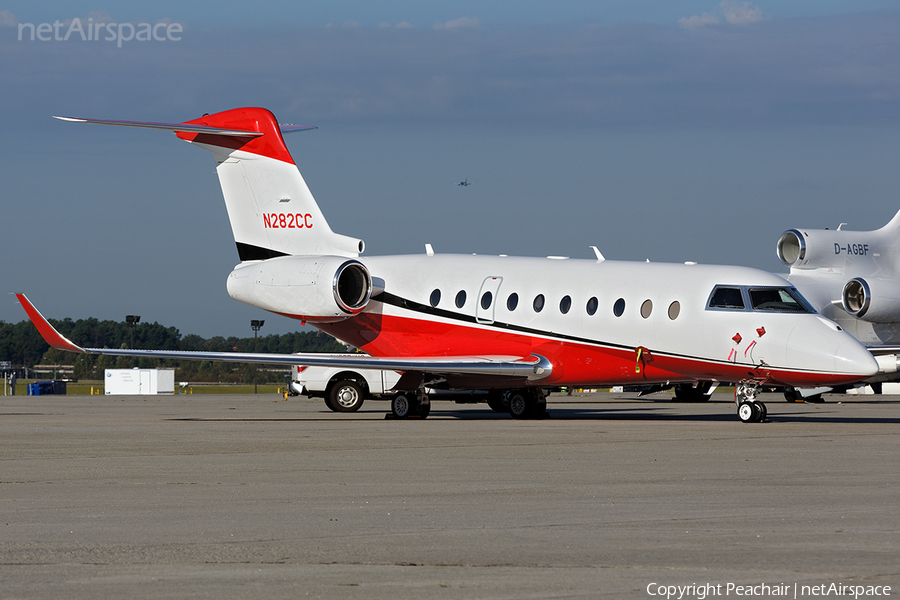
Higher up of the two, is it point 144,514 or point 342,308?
point 342,308

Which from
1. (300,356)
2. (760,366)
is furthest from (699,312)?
(300,356)

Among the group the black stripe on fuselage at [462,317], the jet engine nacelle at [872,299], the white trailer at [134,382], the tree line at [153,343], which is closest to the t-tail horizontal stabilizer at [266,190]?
the black stripe on fuselage at [462,317]

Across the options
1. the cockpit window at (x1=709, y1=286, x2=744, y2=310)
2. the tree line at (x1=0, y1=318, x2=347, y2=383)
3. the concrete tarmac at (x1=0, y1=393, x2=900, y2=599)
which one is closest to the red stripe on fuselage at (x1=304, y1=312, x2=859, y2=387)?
the cockpit window at (x1=709, y1=286, x2=744, y2=310)

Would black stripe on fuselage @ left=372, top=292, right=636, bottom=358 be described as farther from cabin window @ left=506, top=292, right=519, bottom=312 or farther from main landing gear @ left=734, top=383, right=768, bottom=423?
main landing gear @ left=734, top=383, right=768, bottom=423

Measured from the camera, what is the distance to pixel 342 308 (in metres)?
27.3

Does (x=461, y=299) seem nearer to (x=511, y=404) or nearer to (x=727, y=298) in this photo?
(x=511, y=404)

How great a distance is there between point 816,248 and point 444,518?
3823 centimetres

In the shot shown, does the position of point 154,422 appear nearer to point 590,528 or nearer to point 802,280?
point 590,528

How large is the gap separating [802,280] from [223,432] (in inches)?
1163

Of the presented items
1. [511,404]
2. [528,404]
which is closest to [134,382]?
[511,404]

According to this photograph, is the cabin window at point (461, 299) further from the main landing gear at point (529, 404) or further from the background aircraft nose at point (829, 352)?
the background aircraft nose at point (829, 352)

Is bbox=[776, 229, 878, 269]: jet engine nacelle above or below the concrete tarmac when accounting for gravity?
above

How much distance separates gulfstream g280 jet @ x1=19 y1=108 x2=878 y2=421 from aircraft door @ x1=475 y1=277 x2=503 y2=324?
0.03 m

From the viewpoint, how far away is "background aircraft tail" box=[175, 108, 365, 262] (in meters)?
29.7
